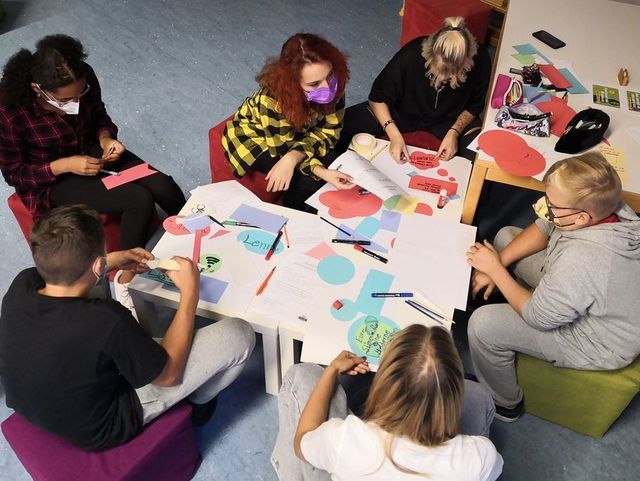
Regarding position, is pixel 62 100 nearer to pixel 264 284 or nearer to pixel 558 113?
pixel 264 284

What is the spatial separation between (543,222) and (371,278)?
2.18ft

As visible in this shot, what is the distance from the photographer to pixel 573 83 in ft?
7.63

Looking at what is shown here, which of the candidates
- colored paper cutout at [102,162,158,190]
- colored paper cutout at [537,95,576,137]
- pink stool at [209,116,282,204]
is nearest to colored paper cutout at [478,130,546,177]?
colored paper cutout at [537,95,576,137]

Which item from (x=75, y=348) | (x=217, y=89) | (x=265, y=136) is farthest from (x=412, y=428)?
(x=217, y=89)

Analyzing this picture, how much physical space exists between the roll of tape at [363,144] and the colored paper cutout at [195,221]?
2.28 ft

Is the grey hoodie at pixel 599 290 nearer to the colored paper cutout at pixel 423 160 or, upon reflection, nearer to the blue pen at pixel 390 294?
the blue pen at pixel 390 294

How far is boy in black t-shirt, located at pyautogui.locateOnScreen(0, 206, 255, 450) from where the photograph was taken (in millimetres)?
1274

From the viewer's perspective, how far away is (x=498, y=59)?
246cm

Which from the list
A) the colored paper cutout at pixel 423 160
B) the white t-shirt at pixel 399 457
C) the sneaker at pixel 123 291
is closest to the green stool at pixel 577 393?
the white t-shirt at pixel 399 457

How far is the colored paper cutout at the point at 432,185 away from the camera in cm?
201

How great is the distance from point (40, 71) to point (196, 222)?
29.6 inches

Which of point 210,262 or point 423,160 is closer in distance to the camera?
point 210,262

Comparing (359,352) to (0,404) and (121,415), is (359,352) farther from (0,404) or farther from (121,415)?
(0,404)

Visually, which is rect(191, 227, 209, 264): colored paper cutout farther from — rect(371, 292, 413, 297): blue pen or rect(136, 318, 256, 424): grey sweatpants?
rect(371, 292, 413, 297): blue pen
